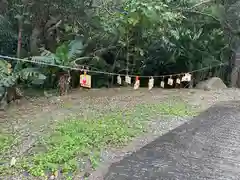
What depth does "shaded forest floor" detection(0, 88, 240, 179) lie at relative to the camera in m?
4.46

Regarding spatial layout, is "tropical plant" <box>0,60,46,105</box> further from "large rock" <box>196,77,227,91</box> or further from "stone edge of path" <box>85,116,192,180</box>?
"large rock" <box>196,77,227,91</box>

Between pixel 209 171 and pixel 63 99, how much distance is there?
4.04 metres

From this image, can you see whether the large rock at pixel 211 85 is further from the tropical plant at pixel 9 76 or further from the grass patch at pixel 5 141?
the grass patch at pixel 5 141

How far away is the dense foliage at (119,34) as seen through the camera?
7.61 metres

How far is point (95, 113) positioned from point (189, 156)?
88.1 inches

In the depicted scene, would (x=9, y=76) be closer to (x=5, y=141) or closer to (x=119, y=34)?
(x=5, y=141)

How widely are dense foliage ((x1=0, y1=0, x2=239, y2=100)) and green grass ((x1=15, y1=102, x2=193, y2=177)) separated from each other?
2.37 metres

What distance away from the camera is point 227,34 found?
9.80 metres

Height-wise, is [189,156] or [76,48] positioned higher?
[76,48]

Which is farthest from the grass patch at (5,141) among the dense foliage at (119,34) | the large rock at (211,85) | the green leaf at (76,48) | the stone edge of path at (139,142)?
the large rock at (211,85)

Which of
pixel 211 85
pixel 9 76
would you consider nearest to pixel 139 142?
pixel 9 76

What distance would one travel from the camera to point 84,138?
15.0 ft

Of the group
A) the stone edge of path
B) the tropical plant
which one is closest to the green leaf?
the tropical plant

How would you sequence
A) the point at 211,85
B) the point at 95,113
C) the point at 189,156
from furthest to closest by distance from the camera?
the point at 211,85
the point at 95,113
the point at 189,156
